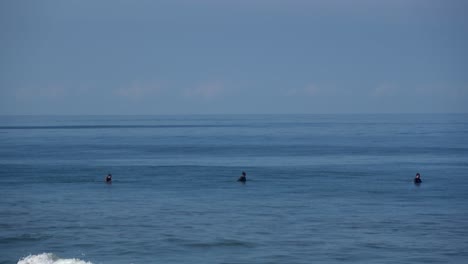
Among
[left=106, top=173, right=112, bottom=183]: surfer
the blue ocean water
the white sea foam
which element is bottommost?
the white sea foam

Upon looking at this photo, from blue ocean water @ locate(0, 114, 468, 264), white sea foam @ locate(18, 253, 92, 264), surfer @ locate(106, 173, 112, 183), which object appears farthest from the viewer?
surfer @ locate(106, 173, 112, 183)

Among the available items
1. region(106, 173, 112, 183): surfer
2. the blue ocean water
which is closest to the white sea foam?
the blue ocean water

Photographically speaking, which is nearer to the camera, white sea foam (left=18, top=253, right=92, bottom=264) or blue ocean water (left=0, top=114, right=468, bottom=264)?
white sea foam (left=18, top=253, right=92, bottom=264)

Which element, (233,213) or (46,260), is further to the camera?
(233,213)

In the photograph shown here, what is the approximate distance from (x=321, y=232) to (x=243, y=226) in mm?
4727

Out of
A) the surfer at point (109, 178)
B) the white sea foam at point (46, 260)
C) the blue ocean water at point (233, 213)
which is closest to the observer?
the white sea foam at point (46, 260)

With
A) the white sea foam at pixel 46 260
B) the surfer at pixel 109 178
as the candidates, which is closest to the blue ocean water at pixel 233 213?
the white sea foam at pixel 46 260

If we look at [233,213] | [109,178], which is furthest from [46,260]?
[109,178]

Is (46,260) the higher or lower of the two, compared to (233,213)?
lower

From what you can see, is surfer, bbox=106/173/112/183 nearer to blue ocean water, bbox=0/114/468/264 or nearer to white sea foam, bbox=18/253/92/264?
blue ocean water, bbox=0/114/468/264

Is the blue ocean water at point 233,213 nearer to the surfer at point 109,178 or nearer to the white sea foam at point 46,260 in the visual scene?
the white sea foam at point 46,260

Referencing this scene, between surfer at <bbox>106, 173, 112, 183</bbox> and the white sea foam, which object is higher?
surfer at <bbox>106, 173, 112, 183</bbox>

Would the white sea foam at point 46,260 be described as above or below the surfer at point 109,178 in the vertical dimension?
below

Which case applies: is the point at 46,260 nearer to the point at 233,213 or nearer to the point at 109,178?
the point at 233,213
